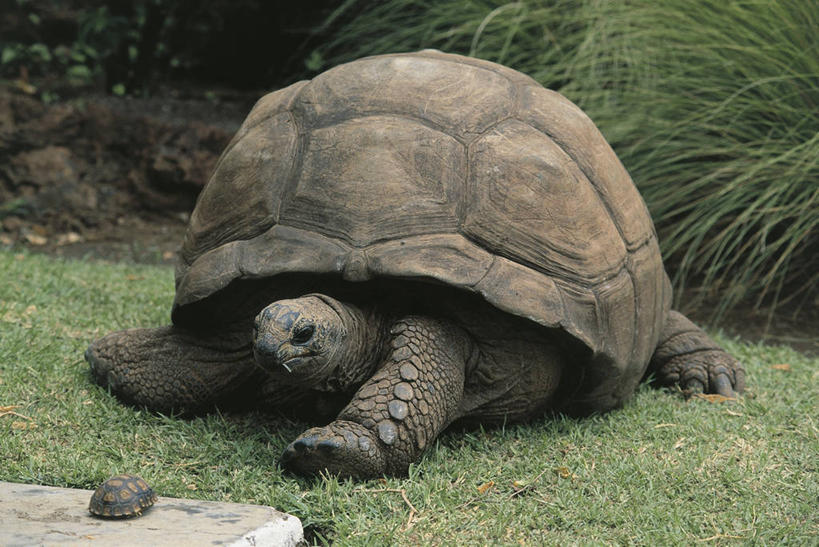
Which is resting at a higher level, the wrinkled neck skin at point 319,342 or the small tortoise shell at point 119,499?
the wrinkled neck skin at point 319,342

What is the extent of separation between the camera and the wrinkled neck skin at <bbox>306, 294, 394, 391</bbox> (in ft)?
8.21

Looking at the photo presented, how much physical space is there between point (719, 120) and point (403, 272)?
10.2ft

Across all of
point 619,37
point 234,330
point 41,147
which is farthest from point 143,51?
point 234,330

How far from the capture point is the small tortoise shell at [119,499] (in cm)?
205

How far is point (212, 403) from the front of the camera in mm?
2896

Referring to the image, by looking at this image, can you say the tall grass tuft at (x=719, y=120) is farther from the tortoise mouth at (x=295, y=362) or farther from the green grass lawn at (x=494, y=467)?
the tortoise mouth at (x=295, y=362)

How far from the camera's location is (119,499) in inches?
81.1

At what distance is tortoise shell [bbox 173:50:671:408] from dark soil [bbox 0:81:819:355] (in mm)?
3117

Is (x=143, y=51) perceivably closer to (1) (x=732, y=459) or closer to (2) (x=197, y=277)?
(2) (x=197, y=277)

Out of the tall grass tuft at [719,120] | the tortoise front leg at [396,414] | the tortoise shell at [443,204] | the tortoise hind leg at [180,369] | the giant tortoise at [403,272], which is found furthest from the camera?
the tall grass tuft at [719,120]

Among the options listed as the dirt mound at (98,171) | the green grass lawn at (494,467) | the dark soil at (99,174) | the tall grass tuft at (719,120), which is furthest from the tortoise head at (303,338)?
the dirt mound at (98,171)

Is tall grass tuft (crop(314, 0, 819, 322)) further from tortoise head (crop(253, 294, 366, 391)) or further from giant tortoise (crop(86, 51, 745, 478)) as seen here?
tortoise head (crop(253, 294, 366, 391))

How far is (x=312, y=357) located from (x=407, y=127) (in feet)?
2.64

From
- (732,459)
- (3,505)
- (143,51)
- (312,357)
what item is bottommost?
(732,459)
